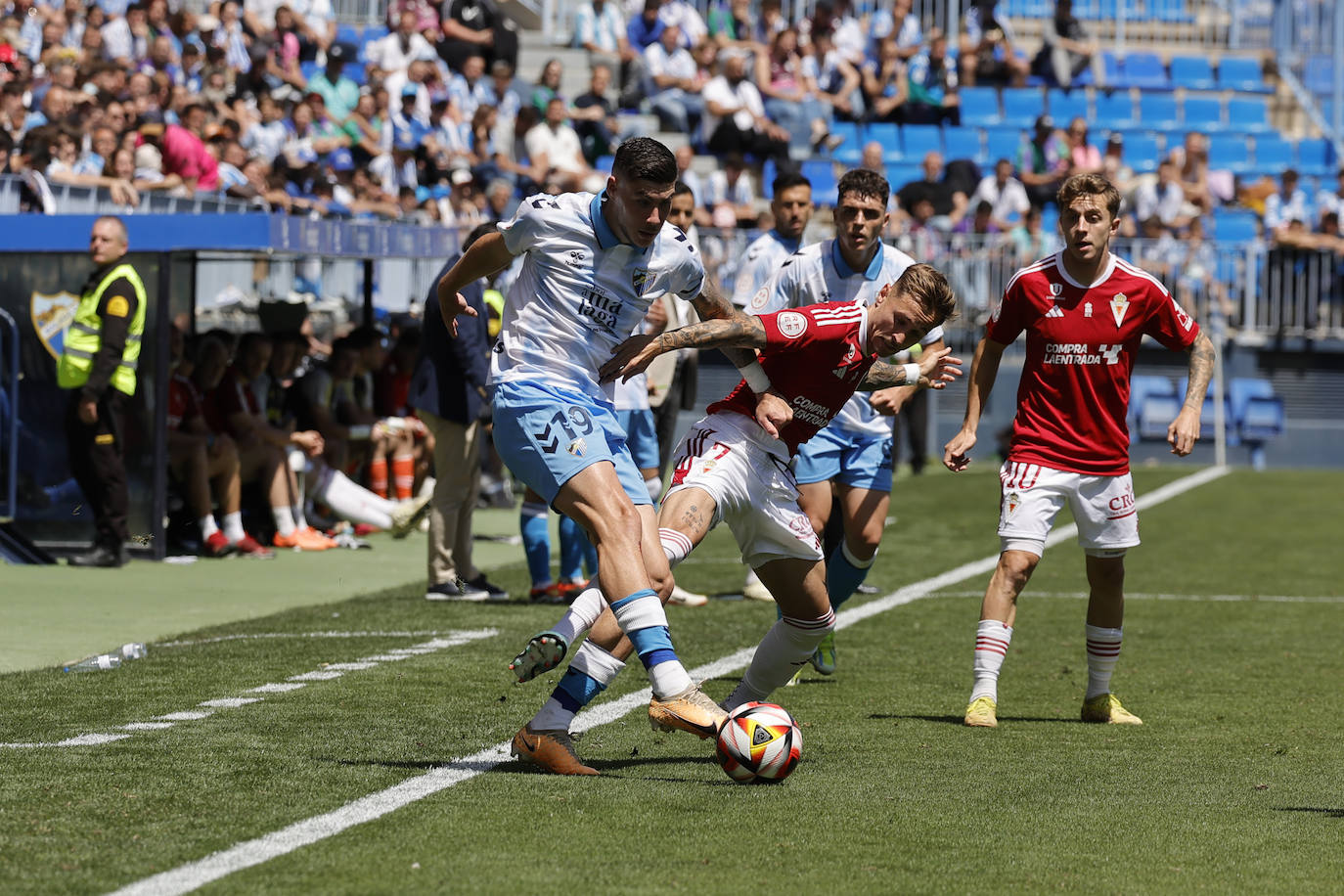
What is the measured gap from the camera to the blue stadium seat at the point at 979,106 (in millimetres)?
29306

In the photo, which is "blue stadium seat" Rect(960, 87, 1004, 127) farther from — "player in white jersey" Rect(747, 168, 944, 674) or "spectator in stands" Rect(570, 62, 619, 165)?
"player in white jersey" Rect(747, 168, 944, 674)

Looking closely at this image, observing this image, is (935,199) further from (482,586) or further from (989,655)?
(989,655)

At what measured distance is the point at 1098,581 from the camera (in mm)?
7496

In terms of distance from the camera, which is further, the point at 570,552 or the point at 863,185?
the point at 570,552

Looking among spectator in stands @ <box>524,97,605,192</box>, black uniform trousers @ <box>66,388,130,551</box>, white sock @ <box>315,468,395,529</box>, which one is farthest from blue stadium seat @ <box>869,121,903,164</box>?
black uniform trousers @ <box>66,388,130,551</box>

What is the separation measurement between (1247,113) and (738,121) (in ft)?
32.8

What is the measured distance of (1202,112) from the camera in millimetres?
30891

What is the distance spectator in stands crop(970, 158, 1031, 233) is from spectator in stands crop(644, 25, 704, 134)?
4.01m

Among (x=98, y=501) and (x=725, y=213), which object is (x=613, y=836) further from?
(x=725, y=213)

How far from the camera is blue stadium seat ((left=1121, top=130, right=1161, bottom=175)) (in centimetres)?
2883

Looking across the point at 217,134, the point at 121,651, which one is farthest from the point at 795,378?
the point at 217,134

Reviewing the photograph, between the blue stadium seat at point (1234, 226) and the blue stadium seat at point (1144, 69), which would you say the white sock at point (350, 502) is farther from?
the blue stadium seat at point (1144, 69)

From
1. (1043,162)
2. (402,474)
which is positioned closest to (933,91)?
(1043,162)

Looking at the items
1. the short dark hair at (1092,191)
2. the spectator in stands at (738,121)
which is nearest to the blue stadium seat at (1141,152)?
the spectator in stands at (738,121)
